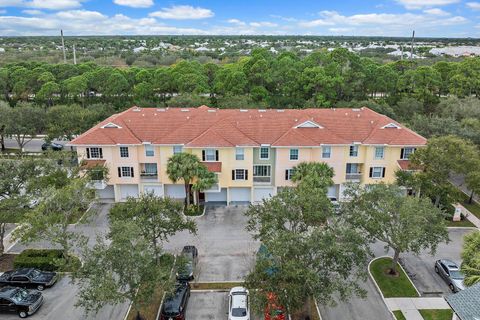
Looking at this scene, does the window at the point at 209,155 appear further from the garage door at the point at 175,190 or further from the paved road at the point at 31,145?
the paved road at the point at 31,145

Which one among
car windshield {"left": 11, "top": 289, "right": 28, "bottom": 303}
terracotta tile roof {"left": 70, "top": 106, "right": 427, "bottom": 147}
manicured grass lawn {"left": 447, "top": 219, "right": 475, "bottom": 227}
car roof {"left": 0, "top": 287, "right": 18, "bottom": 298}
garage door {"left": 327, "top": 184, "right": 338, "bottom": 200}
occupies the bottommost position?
manicured grass lawn {"left": 447, "top": 219, "right": 475, "bottom": 227}

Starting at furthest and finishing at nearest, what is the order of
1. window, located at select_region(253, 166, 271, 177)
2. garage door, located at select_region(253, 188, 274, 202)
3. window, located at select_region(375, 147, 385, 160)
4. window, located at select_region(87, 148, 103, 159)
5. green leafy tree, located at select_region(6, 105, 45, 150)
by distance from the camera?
green leafy tree, located at select_region(6, 105, 45, 150)
garage door, located at select_region(253, 188, 274, 202)
window, located at select_region(253, 166, 271, 177)
window, located at select_region(375, 147, 385, 160)
window, located at select_region(87, 148, 103, 159)

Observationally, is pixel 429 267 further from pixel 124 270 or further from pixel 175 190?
pixel 175 190

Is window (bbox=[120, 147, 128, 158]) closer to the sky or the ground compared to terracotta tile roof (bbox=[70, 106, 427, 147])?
closer to the ground

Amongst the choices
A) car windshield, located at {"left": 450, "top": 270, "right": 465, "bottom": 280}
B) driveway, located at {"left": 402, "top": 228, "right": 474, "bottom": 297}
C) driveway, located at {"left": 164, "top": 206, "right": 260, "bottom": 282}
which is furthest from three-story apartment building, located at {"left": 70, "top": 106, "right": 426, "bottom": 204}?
car windshield, located at {"left": 450, "top": 270, "right": 465, "bottom": 280}

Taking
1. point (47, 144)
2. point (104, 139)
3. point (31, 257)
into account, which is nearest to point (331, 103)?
point (104, 139)

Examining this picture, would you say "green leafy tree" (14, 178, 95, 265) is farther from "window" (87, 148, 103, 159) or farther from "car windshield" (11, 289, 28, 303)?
"window" (87, 148, 103, 159)
